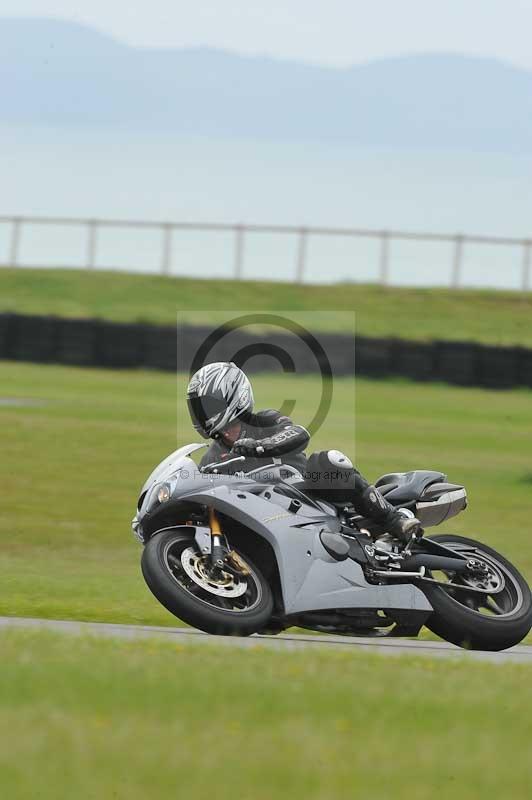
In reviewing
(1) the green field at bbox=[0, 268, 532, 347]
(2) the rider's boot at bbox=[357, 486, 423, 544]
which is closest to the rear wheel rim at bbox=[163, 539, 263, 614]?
(2) the rider's boot at bbox=[357, 486, 423, 544]

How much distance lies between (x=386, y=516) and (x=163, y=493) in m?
1.26

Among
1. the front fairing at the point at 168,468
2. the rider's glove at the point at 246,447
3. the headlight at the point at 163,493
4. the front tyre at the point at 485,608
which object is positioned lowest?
the front tyre at the point at 485,608

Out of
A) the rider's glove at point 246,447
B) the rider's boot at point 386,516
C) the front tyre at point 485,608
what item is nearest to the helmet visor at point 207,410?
the rider's glove at point 246,447

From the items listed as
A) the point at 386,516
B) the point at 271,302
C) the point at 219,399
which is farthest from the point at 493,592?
the point at 271,302

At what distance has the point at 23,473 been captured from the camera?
18.2 m

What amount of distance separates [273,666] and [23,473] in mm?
11017

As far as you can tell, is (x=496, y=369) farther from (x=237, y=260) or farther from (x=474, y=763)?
(x=474, y=763)

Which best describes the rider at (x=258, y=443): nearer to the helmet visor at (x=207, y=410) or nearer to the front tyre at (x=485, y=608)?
the helmet visor at (x=207, y=410)

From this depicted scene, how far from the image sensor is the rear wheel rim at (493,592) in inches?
362

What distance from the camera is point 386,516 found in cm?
913

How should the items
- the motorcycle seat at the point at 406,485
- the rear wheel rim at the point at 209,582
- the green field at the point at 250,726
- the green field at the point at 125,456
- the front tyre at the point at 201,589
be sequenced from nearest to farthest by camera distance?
the green field at the point at 250,726 < the front tyre at the point at 201,589 < the rear wheel rim at the point at 209,582 < the motorcycle seat at the point at 406,485 < the green field at the point at 125,456

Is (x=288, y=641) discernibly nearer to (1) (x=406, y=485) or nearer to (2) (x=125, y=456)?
(1) (x=406, y=485)

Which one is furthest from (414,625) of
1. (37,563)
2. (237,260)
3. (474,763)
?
(237,260)

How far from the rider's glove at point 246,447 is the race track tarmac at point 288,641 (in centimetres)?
104
